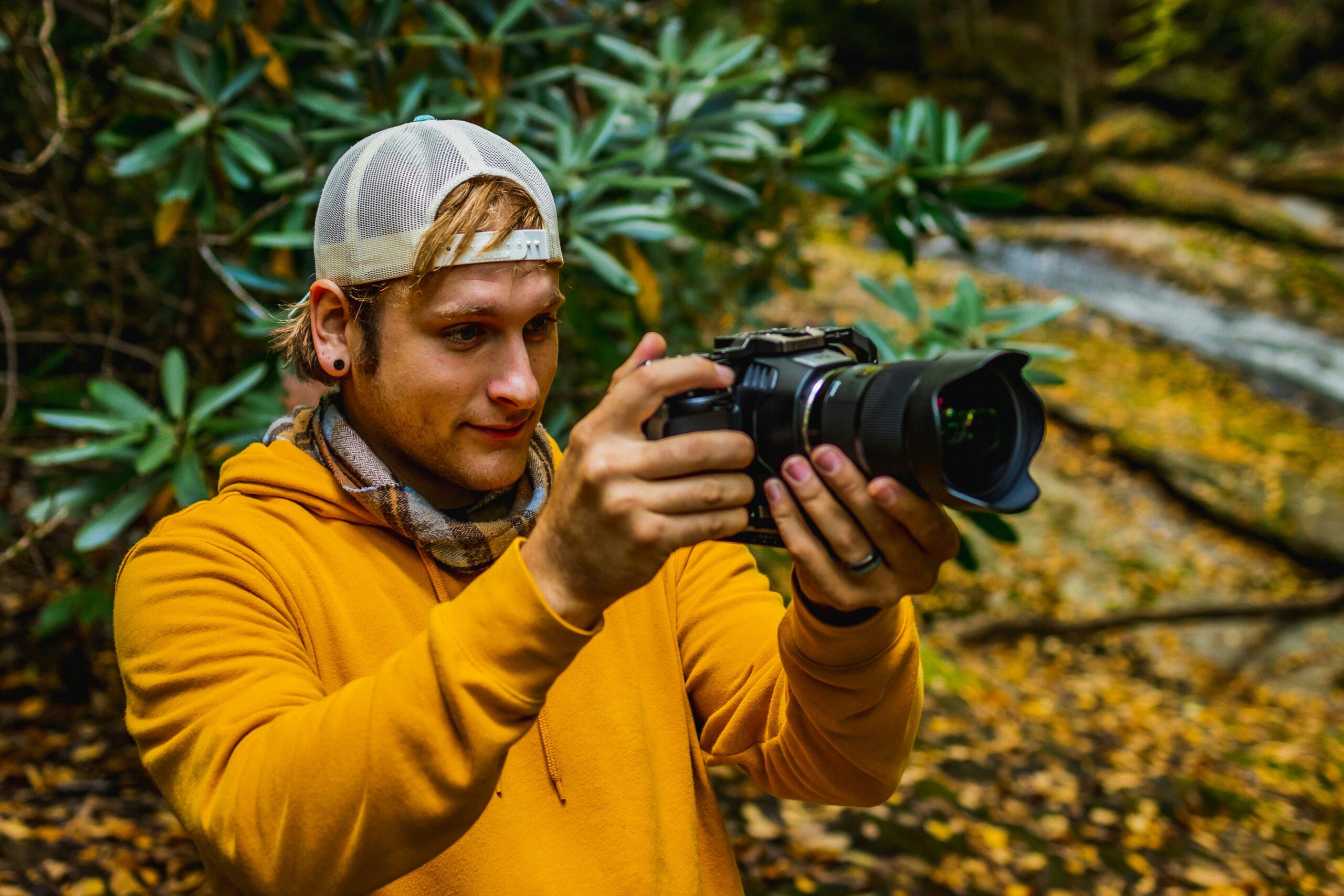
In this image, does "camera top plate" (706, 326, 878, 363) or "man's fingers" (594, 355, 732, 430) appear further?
"camera top plate" (706, 326, 878, 363)

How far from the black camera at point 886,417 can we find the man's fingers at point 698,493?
40 mm

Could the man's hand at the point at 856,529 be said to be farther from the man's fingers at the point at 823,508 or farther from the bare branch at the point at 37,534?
the bare branch at the point at 37,534

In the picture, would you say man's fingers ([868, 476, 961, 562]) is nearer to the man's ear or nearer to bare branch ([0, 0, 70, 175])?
the man's ear

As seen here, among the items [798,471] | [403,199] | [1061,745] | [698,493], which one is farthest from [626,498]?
[1061,745]

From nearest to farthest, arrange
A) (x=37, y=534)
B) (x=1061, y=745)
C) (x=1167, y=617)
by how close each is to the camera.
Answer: (x=37, y=534) < (x=1061, y=745) < (x=1167, y=617)

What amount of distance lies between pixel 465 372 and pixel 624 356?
1.63 m

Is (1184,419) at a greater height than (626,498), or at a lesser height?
lesser

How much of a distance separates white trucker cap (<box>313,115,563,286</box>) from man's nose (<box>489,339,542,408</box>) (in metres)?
0.11

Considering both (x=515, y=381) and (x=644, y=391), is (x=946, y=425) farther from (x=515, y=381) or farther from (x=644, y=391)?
(x=515, y=381)

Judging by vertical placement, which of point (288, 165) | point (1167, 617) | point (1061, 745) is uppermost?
point (288, 165)

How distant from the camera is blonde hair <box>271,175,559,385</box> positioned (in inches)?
44.5

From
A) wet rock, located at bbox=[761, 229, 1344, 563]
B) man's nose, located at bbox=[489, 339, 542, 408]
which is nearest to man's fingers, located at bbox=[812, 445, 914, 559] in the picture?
man's nose, located at bbox=[489, 339, 542, 408]

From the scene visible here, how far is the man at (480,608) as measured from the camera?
2.82ft

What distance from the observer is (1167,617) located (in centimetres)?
532
